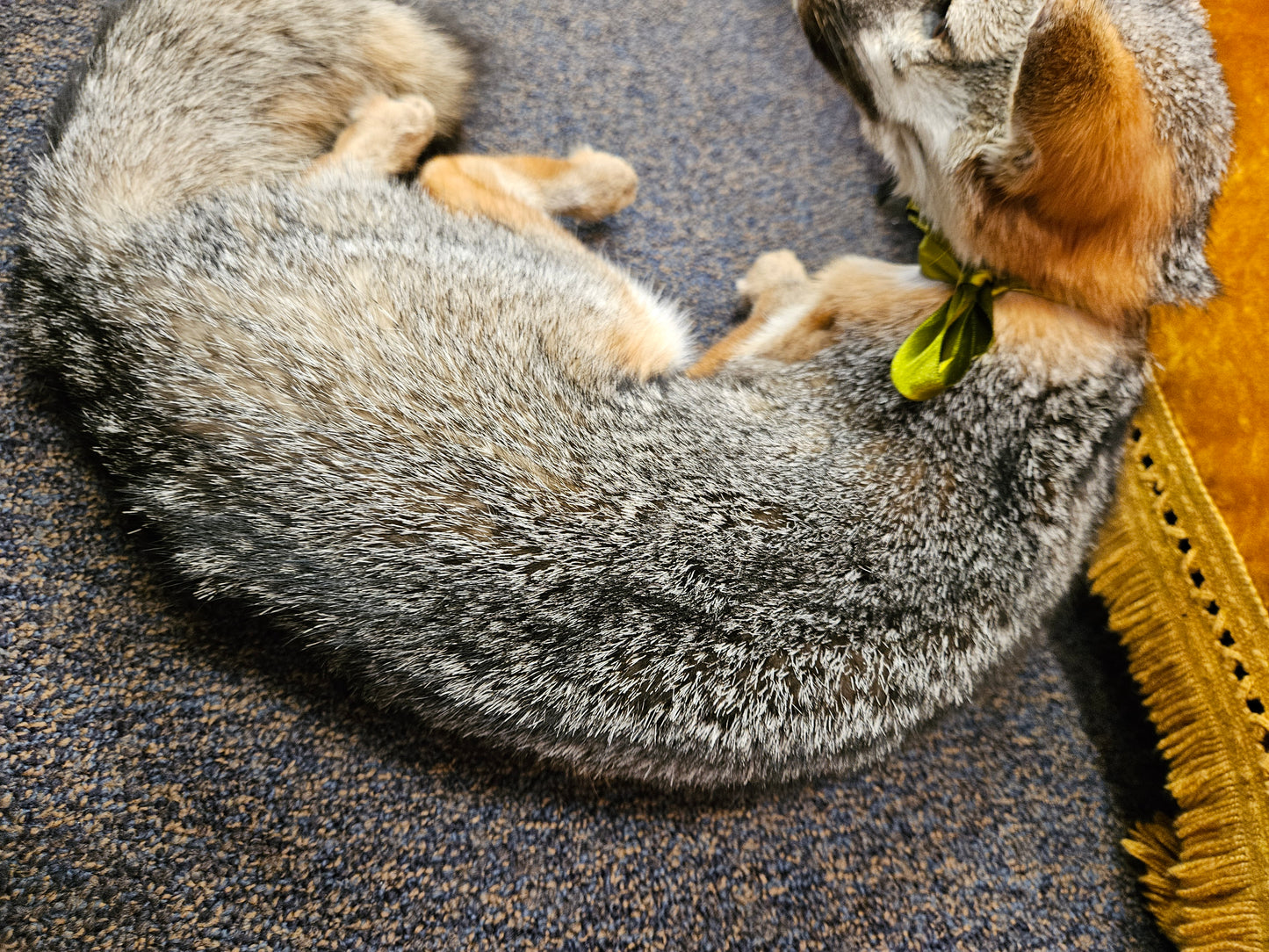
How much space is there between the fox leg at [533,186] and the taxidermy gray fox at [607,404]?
2.9 inches

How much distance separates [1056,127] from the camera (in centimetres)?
75

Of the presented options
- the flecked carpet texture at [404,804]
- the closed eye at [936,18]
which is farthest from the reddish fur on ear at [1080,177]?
the flecked carpet texture at [404,804]

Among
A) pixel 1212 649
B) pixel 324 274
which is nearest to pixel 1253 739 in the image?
pixel 1212 649

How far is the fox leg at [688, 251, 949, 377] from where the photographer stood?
1.15m

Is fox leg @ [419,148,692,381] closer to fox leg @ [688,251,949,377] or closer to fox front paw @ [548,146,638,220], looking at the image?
fox front paw @ [548,146,638,220]

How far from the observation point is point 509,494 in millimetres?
875

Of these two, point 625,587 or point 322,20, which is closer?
point 625,587

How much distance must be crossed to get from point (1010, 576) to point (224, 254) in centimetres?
120

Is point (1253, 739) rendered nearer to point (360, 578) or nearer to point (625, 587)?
point (625, 587)

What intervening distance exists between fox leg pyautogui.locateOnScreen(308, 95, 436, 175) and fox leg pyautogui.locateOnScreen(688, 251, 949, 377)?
66 cm

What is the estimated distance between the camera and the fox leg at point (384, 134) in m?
1.20

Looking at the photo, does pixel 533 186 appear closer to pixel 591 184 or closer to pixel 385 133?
pixel 591 184

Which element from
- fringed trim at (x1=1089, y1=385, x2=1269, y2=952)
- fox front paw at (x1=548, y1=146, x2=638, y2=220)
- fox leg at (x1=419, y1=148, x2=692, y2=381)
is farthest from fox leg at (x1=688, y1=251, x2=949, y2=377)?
fringed trim at (x1=1089, y1=385, x2=1269, y2=952)

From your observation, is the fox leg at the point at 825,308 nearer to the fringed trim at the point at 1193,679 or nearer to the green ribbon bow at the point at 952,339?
the green ribbon bow at the point at 952,339
